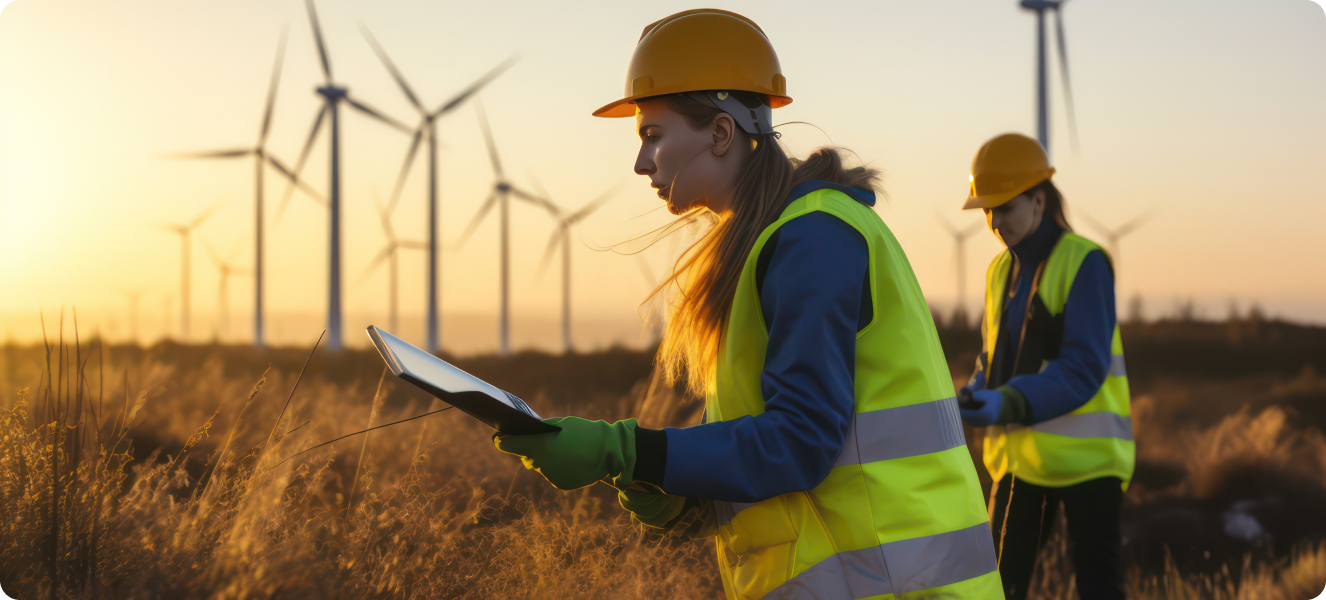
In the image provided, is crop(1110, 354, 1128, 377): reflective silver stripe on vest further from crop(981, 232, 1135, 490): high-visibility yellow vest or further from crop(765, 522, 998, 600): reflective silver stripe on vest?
crop(765, 522, 998, 600): reflective silver stripe on vest

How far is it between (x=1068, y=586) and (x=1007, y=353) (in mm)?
2204

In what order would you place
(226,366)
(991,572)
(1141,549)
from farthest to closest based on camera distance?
1. (226,366)
2. (1141,549)
3. (991,572)

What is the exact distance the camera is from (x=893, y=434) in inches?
52.6

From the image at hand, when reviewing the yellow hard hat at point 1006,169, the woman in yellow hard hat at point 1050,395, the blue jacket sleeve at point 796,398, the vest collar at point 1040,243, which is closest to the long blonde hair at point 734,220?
the blue jacket sleeve at point 796,398

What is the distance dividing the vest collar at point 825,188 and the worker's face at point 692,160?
136 mm

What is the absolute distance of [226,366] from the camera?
11.0 m

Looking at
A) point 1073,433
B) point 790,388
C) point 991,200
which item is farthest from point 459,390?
point 991,200

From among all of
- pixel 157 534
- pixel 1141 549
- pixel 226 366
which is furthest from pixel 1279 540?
pixel 226 366

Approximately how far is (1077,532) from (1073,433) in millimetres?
368

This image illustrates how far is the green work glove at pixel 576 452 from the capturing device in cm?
129

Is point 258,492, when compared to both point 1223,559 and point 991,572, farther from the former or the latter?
point 1223,559

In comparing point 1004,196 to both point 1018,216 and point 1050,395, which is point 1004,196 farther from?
point 1050,395

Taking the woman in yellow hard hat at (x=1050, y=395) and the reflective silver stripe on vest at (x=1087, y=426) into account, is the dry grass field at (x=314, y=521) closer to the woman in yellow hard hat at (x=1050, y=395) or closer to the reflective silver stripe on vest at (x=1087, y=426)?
the woman in yellow hard hat at (x=1050, y=395)

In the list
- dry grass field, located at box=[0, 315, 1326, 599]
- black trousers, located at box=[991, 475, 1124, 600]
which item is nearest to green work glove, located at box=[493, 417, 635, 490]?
dry grass field, located at box=[0, 315, 1326, 599]
